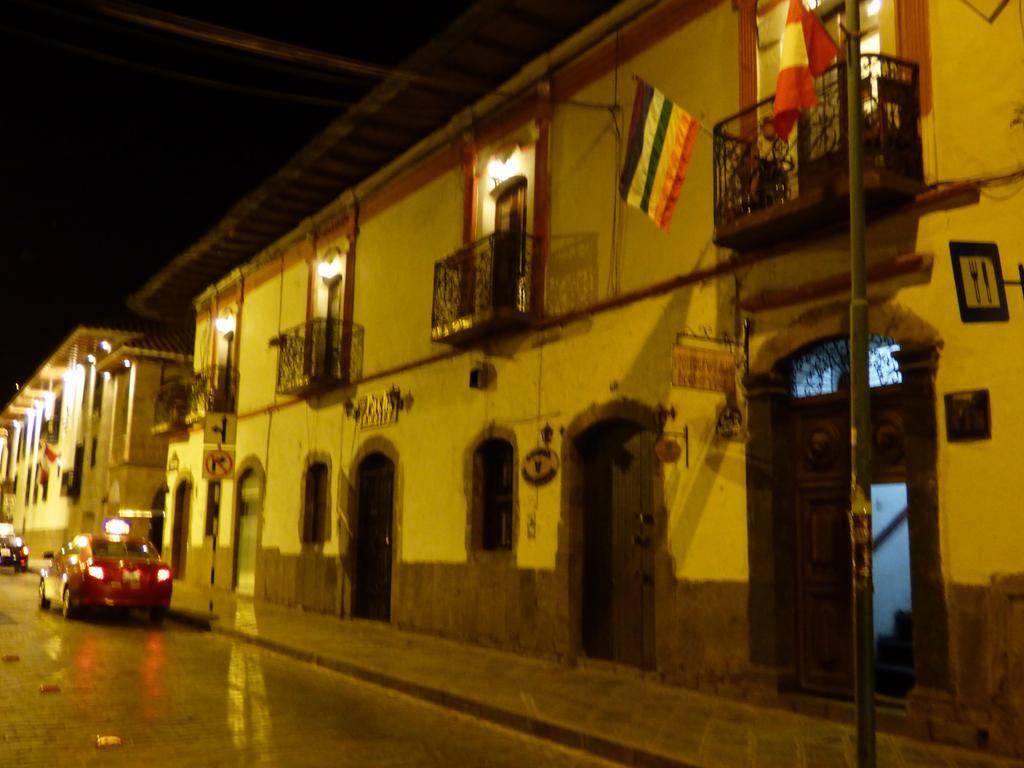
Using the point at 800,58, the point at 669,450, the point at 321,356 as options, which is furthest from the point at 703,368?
the point at 321,356

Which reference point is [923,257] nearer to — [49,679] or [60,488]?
[49,679]

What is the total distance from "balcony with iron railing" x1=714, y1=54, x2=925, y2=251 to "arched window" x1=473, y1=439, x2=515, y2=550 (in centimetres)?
523

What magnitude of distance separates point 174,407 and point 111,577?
10851 mm

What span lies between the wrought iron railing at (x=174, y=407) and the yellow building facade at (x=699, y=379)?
31.8 ft

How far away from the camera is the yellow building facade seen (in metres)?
8.01

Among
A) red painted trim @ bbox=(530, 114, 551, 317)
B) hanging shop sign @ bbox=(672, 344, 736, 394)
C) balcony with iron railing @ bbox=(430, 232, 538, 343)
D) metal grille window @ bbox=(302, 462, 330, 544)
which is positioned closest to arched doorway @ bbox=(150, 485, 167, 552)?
metal grille window @ bbox=(302, 462, 330, 544)

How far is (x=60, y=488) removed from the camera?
1647 inches

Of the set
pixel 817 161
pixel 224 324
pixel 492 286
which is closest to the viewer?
pixel 817 161

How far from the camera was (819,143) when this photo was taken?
909cm

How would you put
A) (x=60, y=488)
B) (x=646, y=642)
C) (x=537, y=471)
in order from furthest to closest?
(x=60, y=488), (x=537, y=471), (x=646, y=642)

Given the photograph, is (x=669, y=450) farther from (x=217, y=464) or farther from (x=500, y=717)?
(x=217, y=464)

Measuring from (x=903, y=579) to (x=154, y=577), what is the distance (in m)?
12.4

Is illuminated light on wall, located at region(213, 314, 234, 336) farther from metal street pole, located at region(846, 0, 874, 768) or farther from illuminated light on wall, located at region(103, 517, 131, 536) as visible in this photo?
metal street pole, located at region(846, 0, 874, 768)

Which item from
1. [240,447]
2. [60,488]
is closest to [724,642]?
[240,447]
